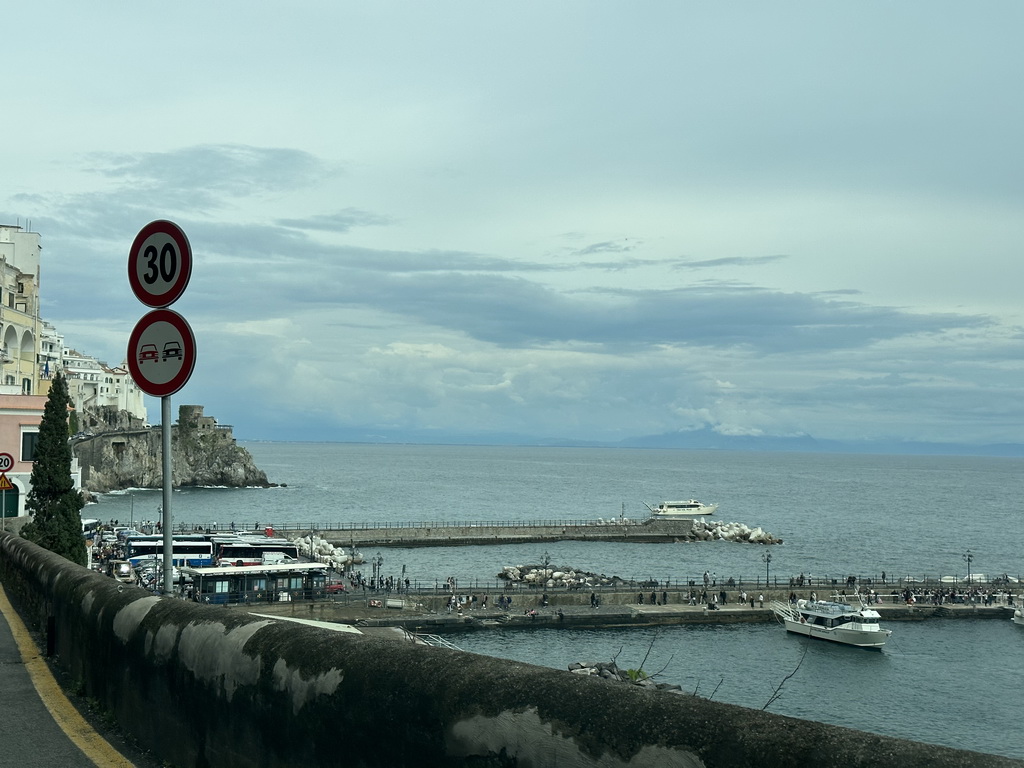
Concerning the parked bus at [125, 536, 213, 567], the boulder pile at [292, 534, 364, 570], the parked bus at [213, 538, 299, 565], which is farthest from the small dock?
the parked bus at [125, 536, 213, 567]

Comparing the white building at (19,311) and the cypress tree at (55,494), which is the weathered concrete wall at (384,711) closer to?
the cypress tree at (55,494)

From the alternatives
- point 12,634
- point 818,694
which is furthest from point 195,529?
point 12,634

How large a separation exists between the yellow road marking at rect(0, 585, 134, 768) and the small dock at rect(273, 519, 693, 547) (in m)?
97.5

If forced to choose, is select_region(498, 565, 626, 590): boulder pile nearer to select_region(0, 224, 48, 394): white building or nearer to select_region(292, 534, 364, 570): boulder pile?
select_region(292, 534, 364, 570): boulder pile

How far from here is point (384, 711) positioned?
4.82m

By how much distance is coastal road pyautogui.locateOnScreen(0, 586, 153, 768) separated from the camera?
23.8ft

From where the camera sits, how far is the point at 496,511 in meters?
166

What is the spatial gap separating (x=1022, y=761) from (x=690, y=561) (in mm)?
111315

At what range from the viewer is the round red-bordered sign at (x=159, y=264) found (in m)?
8.12

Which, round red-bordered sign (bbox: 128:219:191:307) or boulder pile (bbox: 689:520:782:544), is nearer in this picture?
round red-bordered sign (bbox: 128:219:191:307)

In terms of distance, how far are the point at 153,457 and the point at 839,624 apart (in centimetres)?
15194

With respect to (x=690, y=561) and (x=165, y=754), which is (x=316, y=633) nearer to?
(x=165, y=754)

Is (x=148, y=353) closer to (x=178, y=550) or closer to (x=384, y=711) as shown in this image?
→ (x=384, y=711)

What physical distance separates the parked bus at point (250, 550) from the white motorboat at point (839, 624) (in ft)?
125
